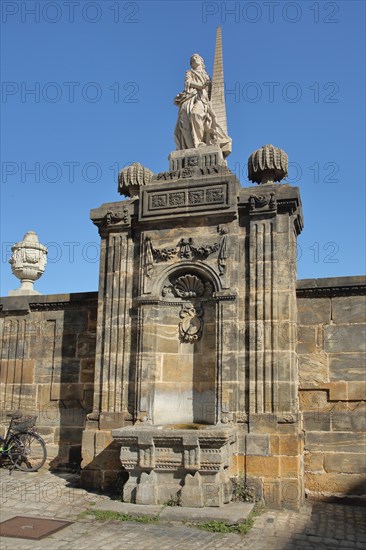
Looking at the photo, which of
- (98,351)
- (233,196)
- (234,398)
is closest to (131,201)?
(233,196)

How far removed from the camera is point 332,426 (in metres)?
9.48

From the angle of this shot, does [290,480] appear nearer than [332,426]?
Yes

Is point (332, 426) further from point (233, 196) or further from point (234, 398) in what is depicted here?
point (233, 196)

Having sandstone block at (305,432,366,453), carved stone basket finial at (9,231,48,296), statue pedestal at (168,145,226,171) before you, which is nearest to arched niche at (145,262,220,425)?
sandstone block at (305,432,366,453)

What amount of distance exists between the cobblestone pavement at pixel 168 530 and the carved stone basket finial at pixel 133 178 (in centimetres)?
530

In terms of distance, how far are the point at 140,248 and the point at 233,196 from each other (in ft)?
6.11

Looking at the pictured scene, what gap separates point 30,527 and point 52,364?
14.7 feet

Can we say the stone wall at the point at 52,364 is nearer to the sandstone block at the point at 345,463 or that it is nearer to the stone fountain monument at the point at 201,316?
the stone fountain monument at the point at 201,316

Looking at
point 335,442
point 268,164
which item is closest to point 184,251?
point 268,164

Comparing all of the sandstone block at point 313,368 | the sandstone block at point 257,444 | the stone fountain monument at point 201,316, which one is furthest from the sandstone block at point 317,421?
the sandstone block at point 257,444

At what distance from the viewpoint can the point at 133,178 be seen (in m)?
10.8

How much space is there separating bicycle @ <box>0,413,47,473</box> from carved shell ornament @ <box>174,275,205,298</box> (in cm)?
369

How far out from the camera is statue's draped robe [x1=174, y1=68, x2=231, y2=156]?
10.8 meters

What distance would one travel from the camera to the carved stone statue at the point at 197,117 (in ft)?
35.4
